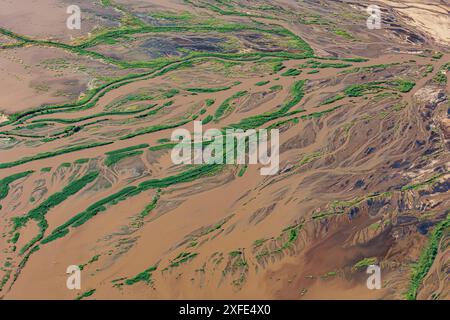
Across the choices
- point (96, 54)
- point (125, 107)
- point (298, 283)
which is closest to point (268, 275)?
point (298, 283)

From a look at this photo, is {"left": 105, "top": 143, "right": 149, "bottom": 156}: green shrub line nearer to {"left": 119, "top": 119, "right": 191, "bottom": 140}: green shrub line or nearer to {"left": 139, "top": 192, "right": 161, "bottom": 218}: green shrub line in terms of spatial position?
{"left": 119, "top": 119, "right": 191, "bottom": 140}: green shrub line

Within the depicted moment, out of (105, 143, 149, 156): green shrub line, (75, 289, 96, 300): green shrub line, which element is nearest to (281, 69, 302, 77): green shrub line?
(105, 143, 149, 156): green shrub line

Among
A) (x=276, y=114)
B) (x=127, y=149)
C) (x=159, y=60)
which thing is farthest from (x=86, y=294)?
(x=159, y=60)

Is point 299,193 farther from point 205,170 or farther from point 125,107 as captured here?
point 125,107
